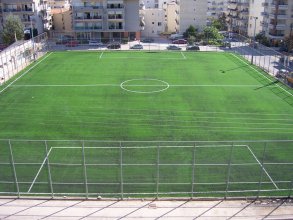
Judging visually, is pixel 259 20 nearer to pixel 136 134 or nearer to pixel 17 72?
pixel 17 72

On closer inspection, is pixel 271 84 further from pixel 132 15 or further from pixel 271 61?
pixel 132 15

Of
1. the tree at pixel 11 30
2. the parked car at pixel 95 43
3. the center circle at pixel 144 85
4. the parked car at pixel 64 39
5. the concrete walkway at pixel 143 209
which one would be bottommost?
the center circle at pixel 144 85

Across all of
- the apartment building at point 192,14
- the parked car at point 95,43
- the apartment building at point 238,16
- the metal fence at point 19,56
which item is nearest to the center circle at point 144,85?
the metal fence at point 19,56

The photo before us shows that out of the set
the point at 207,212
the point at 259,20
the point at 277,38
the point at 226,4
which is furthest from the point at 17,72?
the point at 226,4

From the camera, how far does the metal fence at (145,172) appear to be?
17.7 metres

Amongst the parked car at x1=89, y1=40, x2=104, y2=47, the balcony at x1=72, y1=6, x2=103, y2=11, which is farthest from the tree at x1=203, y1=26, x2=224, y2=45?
the balcony at x1=72, y1=6, x2=103, y2=11

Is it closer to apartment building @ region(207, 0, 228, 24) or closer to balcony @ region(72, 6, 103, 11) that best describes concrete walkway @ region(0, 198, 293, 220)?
balcony @ region(72, 6, 103, 11)

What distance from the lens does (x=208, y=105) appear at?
103 feet

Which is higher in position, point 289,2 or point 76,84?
point 289,2

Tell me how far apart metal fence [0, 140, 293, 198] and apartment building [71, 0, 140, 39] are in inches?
1880

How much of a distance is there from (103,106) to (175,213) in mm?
17646

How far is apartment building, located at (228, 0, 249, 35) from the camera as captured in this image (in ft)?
273

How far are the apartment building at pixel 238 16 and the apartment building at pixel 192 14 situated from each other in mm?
11440

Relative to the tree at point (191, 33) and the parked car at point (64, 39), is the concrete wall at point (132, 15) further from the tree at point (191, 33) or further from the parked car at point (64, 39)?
the parked car at point (64, 39)
